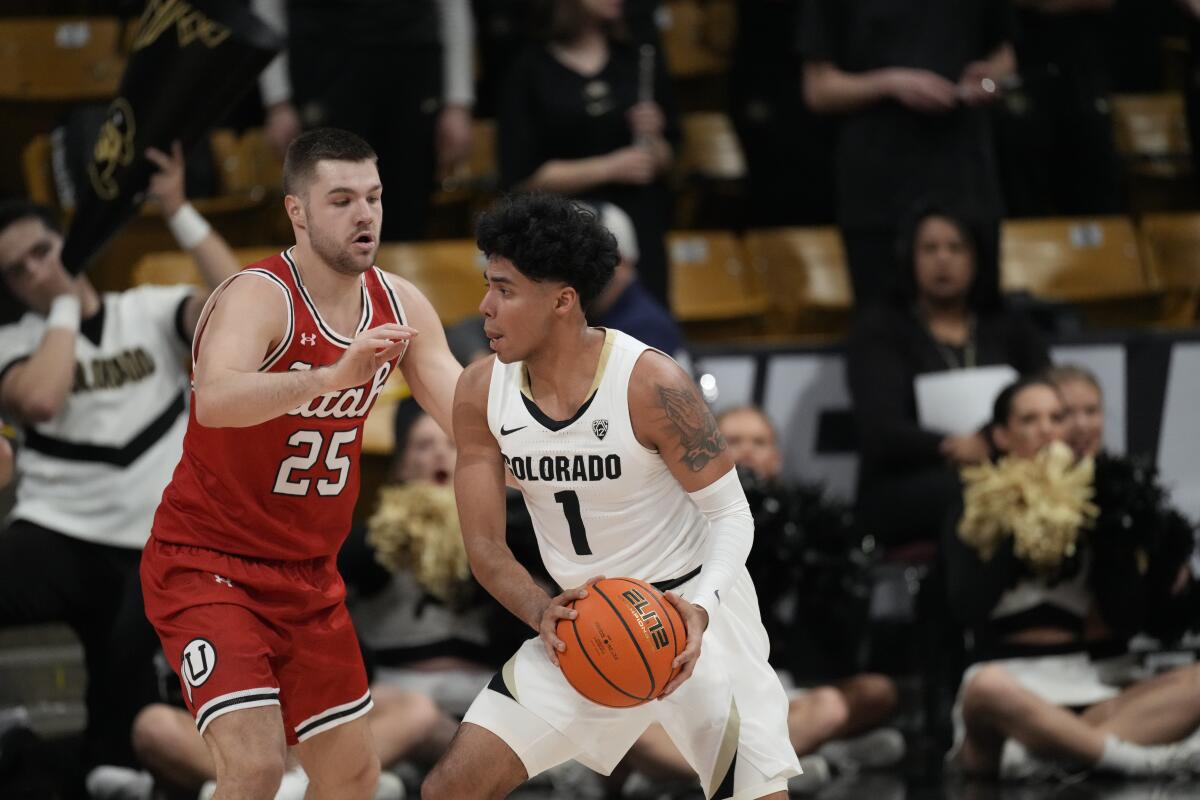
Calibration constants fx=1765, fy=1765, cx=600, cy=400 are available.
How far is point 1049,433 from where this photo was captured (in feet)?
21.0

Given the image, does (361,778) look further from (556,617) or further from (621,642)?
Answer: (621,642)

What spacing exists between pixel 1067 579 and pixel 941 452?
2.50ft

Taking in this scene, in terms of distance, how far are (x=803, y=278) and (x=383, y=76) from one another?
8.24 ft

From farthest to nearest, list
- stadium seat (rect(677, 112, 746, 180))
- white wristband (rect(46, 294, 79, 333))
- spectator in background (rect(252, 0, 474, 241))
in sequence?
stadium seat (rect(677, 112, 746, 180))
spectator in background (rect(252, 0, 474, 241))
white wristband (rect(46, 294, 79, 333))

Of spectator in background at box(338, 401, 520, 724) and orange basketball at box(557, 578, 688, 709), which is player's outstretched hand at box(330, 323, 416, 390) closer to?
orange basketball at box(557, 578, 688, 709)

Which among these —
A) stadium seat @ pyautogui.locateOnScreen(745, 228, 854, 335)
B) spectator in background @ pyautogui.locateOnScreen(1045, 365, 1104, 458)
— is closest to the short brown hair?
spectator in background @ pyautogui.locateOnScreen(1045, 365, 1104, 458)

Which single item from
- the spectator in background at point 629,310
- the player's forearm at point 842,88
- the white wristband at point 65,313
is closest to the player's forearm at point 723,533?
the spectator in background at point 629,310

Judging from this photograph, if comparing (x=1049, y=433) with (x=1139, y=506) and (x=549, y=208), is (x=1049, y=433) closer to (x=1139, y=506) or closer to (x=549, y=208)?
(x=1139, y=506)

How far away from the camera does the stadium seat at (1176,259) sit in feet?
29.5

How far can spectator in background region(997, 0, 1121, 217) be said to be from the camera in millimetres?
8883

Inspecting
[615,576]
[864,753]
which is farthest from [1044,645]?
[615,576]

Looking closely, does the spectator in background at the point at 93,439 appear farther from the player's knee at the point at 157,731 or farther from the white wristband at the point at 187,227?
the player's knee at the point at 157,731

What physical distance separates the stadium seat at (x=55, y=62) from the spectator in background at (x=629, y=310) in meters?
3.20

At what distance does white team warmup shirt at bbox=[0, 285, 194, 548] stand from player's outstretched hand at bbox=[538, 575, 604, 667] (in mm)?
2556
